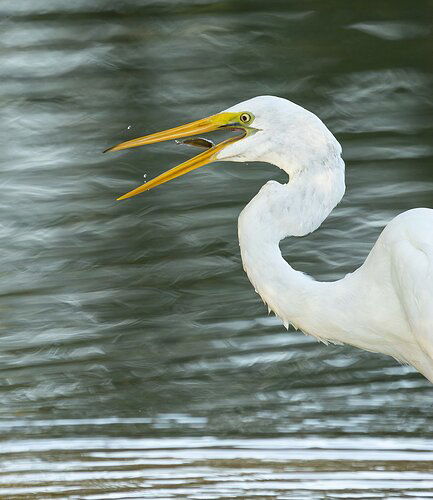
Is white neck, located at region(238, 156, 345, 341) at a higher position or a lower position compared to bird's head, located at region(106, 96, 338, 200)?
lower

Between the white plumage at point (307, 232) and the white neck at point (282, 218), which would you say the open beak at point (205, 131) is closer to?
the white plumage at point (307, 232)

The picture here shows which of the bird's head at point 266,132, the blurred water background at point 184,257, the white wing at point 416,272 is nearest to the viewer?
the white wing at point 416,272

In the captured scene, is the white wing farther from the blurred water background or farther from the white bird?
the blurred water background

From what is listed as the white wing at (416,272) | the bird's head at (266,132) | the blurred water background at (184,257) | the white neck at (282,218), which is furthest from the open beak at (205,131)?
the blurred water background at (184,257)

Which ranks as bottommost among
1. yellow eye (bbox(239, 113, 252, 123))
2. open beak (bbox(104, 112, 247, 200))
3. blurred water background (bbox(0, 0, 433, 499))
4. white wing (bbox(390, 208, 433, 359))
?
blurred water background (bbox(0, 0, 433, 499))

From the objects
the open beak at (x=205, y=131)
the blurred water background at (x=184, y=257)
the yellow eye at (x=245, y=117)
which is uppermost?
the yellow eye at (x=245, y=117)

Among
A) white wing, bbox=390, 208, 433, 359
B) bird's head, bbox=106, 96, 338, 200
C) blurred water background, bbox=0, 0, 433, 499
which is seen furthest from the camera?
blurred water background, bbox=0, 0, 433, 499

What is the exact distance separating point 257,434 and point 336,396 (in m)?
0.51

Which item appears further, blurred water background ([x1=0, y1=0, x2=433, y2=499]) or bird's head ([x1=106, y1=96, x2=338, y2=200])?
blurred water background ([x1=0, y1=0, x2=433, y2=499])

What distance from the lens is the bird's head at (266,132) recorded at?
4.62 meters

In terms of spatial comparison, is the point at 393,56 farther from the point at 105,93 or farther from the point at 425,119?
the point at 105,93

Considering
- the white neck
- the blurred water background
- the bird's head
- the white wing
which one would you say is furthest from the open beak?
the blurred water background

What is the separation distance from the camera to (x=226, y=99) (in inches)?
371

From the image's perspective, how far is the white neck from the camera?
4.59 m
